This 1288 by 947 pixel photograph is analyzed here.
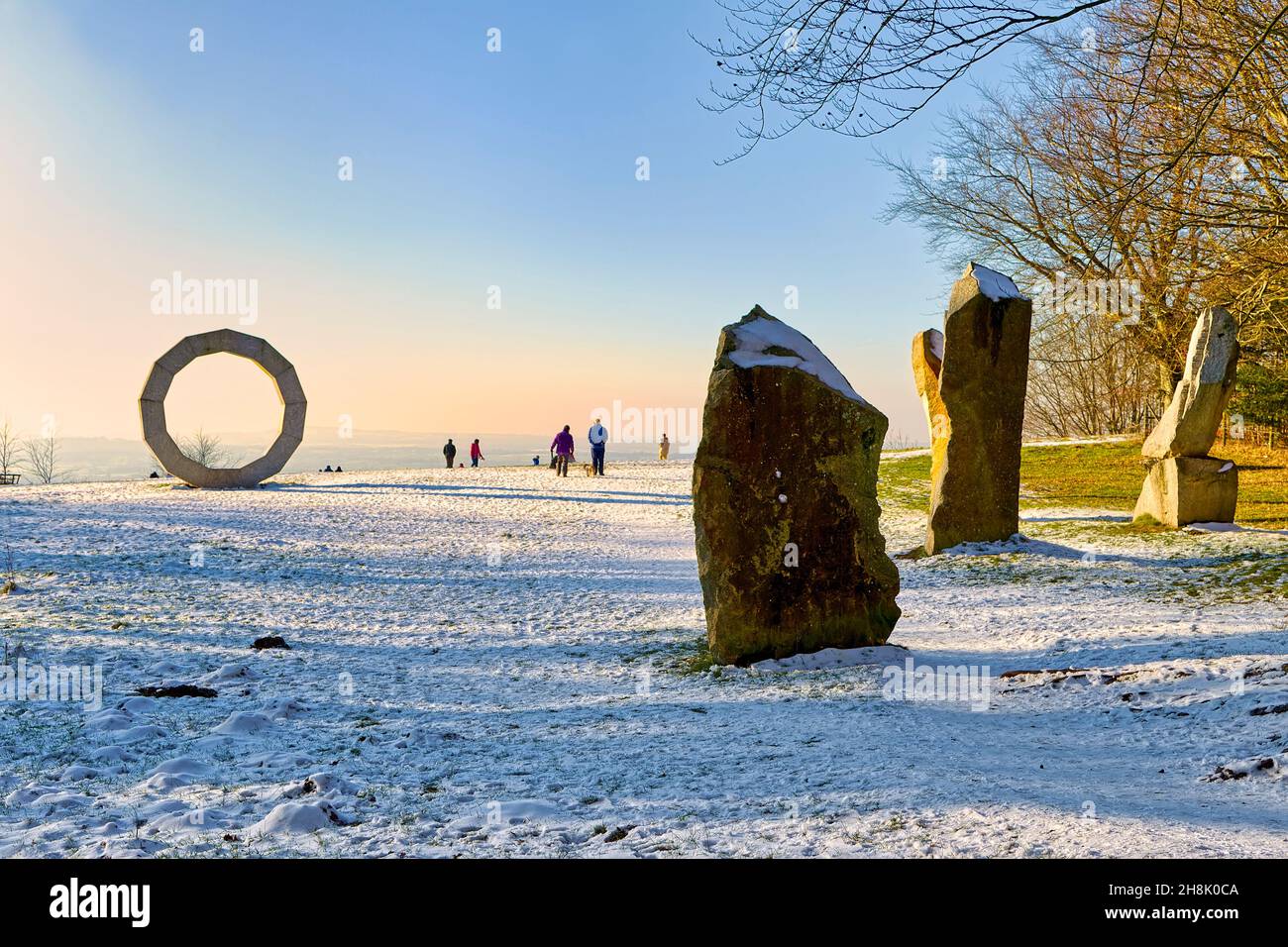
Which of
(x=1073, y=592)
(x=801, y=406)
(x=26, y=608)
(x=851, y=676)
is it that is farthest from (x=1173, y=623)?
(x=26, y=608)

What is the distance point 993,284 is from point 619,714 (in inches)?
354

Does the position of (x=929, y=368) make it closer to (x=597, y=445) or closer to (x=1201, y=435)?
(x=1201, y=435)

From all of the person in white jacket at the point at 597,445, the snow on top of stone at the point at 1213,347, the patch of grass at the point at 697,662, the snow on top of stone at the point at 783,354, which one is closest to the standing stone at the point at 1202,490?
the snow on top of stone at the point at 1213,347

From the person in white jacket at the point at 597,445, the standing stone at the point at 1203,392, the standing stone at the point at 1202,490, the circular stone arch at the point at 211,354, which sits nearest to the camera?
the standing stone at the point at 1203,392

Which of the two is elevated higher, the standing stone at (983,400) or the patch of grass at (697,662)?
the standing stone at (983,400)

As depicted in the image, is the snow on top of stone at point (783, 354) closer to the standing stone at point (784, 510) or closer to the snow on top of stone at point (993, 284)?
the standing stone at point (784, 510)

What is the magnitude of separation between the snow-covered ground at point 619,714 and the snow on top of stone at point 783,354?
2.24 m

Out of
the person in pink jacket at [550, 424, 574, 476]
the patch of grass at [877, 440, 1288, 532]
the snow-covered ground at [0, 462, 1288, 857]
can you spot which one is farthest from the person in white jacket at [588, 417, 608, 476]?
the snow-covered ground at [0, 462, 1288, 857]

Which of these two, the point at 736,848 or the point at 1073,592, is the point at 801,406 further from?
the point at 1073,592

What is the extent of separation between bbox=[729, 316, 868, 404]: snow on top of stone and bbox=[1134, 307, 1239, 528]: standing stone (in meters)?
7.78

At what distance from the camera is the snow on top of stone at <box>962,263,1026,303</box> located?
12000 mm

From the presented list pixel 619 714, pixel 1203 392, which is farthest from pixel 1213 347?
pixel 619 714

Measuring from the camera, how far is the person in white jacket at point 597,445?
87.7 ft

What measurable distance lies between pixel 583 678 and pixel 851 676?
6.59 feet
